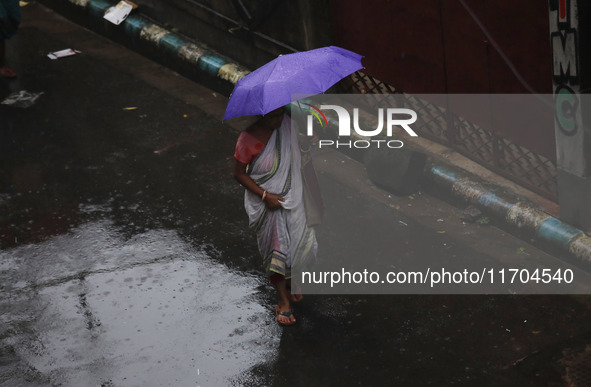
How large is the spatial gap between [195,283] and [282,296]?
0.94m

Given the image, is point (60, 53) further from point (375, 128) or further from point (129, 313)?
point (129, 313)

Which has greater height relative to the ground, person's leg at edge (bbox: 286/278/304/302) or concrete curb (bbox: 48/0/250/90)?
concrete curb (bbox: 48/0/250/90)

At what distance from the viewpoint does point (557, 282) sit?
705cm

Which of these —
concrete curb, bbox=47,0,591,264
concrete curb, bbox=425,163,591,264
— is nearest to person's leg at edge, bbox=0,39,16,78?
concrete curb, bbox=47,0,591,264

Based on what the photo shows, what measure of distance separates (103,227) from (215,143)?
1.94 meters

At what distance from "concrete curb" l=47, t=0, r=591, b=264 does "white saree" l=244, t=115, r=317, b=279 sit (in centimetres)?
192

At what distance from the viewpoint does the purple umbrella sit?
19.6 ft

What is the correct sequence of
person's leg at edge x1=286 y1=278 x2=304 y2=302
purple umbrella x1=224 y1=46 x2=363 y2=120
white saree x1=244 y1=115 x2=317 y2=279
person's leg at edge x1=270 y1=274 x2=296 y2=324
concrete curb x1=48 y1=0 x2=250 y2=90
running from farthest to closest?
concrete curb x1=48 y1=0 x2=250 y2=90 → person's leg at edge x1=286 y1=278 x2=304 y2=302 → person's leg at edge x1=270 y1=274 x2=296 y2=324 → white saree x1=244 y1=115 x2=317 y2=279 → purple umbrella x1=224 y1=46 x2=363 y2=120

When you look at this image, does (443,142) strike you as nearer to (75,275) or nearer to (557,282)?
(557,282)

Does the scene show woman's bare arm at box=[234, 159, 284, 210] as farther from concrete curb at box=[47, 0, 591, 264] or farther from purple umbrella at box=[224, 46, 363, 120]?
concrete curb at box=[47, 0, 591, 264]

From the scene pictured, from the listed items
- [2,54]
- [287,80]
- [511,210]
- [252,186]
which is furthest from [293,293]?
[2,54]

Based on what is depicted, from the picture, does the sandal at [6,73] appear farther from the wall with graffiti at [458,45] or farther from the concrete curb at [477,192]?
the wall with graffiti at [458,45]

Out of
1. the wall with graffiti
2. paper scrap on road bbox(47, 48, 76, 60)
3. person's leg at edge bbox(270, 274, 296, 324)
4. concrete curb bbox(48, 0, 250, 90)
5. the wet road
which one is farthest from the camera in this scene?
paper scrap on road bbox(47, 48, 76, 60)

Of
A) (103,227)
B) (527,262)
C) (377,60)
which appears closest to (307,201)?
(527,262)
